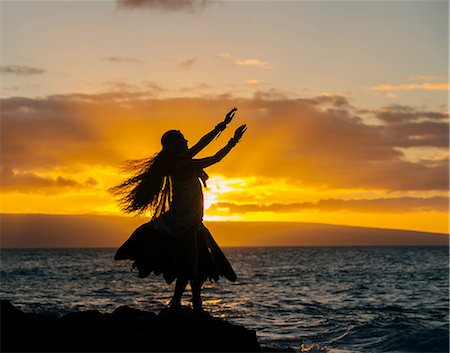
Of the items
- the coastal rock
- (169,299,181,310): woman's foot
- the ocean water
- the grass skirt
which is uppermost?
the grass skirt

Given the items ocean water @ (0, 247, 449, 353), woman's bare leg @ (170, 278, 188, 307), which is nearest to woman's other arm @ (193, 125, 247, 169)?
woman's bare leg @ (170, 278, 188, 307)

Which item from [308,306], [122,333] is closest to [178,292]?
[122,333]

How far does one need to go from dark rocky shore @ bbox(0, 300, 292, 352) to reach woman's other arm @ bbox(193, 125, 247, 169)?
2.55 m

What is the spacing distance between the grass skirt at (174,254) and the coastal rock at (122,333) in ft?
2.39

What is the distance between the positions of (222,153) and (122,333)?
11.2 ft

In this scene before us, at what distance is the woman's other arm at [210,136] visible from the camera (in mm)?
12469

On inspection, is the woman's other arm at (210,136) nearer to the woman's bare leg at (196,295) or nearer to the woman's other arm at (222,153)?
the woman's other arm at (222,153)

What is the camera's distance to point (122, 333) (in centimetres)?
1149

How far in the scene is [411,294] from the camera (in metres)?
44.8

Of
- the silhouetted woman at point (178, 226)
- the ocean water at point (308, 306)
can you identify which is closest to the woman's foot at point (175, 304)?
the silhouetted woman at point (178, 226)

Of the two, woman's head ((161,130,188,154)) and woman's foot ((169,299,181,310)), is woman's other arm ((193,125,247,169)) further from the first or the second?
woman's foot ((169,299,181,310))

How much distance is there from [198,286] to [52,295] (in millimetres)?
33327

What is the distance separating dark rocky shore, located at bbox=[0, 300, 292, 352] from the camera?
36.0 ft

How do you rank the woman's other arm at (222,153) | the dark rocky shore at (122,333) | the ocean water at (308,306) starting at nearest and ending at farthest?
the dark rocky shore at (122,333), the woman's other arm at (222,153), the ocean water at (308,306)
